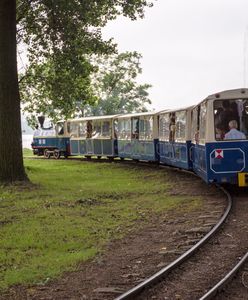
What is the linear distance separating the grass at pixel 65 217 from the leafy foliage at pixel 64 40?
15.5ft

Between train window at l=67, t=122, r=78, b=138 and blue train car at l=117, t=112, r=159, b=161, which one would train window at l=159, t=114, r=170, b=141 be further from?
train window at l=67, t=122, r=78, b=138

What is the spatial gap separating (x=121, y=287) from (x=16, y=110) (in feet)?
42.1

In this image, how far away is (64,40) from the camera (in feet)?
69.5

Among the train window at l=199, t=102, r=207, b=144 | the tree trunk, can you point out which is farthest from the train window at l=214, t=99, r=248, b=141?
the tree trunk

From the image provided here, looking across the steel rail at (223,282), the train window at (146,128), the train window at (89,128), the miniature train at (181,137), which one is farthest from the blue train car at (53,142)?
the steel rail at (223,282)

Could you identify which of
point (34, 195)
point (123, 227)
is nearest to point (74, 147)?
point (34, 195)

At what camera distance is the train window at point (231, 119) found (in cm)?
1504

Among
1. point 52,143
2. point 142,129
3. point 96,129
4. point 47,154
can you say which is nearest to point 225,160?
point 142,129

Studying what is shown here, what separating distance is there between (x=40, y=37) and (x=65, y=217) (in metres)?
11.9

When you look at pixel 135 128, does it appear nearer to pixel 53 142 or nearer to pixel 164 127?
pixel 164 127

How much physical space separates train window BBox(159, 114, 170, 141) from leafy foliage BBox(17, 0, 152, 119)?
3754 millimetres

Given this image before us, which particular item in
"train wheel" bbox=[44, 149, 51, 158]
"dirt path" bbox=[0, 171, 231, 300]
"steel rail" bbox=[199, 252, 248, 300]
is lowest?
"dirt path" bbox=[0, 171, 231, 300]

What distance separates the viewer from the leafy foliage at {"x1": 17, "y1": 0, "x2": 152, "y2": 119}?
2036cm

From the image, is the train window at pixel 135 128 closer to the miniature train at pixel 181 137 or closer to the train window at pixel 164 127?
the miniature train at pixel 181 137
